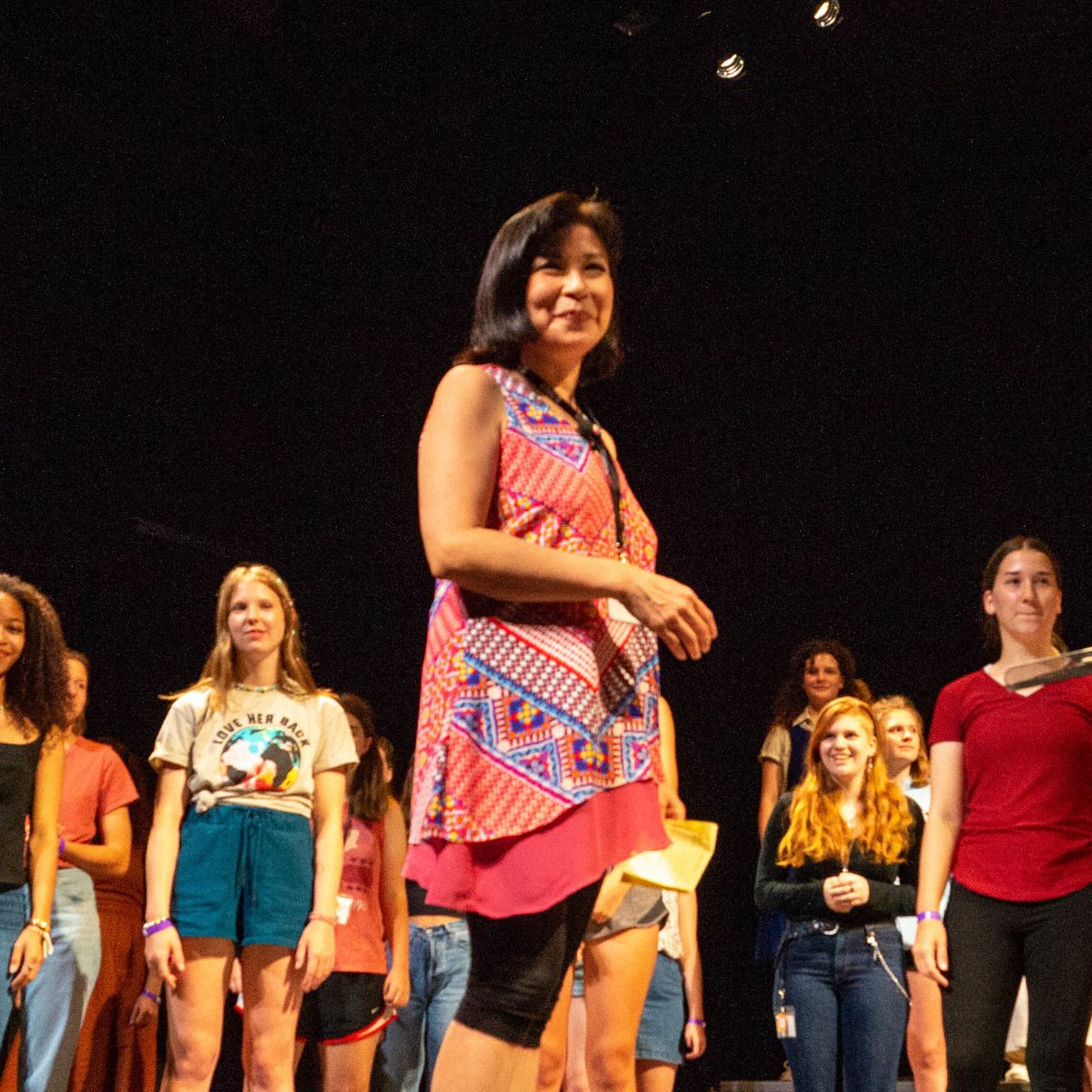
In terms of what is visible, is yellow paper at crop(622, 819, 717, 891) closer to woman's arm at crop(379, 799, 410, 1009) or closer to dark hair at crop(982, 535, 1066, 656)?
dark hair at crop(982, 535, 1066, 656)

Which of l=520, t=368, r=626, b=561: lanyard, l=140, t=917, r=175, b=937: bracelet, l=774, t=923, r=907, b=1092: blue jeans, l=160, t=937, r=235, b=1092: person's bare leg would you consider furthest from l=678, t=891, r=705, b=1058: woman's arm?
l=520, t=368, r=626, b=561: lanyard

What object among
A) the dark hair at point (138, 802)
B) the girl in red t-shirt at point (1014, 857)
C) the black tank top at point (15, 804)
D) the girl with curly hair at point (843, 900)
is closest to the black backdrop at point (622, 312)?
the dark hair at point (138, 802)

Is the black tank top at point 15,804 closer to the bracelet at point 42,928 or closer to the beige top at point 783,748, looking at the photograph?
the bracelet at point 42,928

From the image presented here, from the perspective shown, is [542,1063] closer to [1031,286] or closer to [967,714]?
[967,714]

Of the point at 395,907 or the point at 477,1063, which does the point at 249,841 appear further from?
the point at 477,1063

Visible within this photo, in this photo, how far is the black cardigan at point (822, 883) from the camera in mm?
3879

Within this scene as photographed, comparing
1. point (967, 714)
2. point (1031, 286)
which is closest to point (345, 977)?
point (967, 714)

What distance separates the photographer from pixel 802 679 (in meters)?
5.38

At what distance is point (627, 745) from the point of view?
136cm

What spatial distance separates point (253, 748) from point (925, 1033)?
231cm

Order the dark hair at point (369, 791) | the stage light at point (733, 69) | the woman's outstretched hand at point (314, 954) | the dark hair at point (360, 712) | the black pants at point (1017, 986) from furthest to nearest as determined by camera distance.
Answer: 1. the stage light at point (733, 69)
2. the dark hair at point (360, 712)
3. the dark hair at point (369, 791)
4. the woman's outstretched hand at point (314, 954)
5. the black pants at point (1017, 986)

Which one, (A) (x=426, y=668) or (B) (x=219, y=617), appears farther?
(B) (x=219, y=617)

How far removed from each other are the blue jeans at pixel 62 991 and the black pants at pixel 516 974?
237 centimetres

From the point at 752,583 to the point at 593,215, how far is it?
15.6 ft
